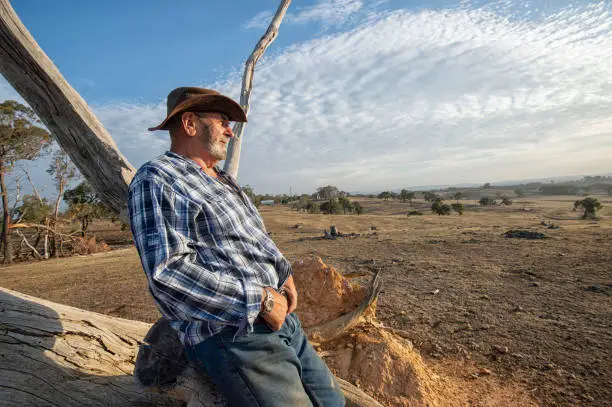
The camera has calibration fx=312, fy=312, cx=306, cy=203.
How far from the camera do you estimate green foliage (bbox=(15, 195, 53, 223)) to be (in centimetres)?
1608

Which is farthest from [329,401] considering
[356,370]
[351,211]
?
[351,211]

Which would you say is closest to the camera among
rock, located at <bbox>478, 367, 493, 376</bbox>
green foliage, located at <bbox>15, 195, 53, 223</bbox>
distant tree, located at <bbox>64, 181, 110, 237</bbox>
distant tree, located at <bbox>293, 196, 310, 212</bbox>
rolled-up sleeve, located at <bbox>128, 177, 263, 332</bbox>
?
rolled-up sleeve, located at <bbox>128, 177, 263, 332</bbox>

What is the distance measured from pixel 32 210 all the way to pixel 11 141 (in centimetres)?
356

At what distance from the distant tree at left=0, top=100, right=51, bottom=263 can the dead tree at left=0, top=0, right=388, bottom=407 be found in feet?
54.7

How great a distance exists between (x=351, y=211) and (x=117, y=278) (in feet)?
122

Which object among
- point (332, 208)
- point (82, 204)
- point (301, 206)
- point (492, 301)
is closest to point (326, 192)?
point (301, 206)

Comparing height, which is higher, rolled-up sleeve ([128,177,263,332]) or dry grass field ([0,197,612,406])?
rolled-up sleeve ([128,177,263,332])

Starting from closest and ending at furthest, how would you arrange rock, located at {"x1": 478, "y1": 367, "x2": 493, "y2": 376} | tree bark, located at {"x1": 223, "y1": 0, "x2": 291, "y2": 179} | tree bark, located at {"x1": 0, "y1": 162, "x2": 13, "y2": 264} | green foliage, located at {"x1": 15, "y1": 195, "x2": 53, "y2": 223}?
rock, located at {"x1": 478, "y1": 367, "x2": 493, "y2": 376} < tree bark, located at {"x1": 223, "y1": 0, "x2": 291, "y2": 179} < tree bark, located at {"x1": 0, "y1": 162, "x2": 13, "y2": 264} < green foliage, located at {"x1": 15, "y1": 195, "x2": 53, "y2": 223}

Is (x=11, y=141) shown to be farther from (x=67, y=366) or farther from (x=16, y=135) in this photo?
(x=67, y=366)

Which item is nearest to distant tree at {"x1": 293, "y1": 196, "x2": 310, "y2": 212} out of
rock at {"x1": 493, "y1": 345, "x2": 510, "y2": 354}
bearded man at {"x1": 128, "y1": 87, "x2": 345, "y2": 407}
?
rock at {"x1": 493, "y1": 345, "x2": 510, "y2": 354}

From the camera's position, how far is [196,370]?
166 centimetres

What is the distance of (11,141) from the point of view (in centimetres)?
1489

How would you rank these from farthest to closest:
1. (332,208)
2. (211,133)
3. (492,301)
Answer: (332,208), (492,301), (211,133)

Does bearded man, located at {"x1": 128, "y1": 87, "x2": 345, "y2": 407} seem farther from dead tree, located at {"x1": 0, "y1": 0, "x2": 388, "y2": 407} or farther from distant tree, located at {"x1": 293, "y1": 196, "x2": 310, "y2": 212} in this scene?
distant tree, located at {"x1": 293, "y1": 196, "x2": 310, "y2": 212}
